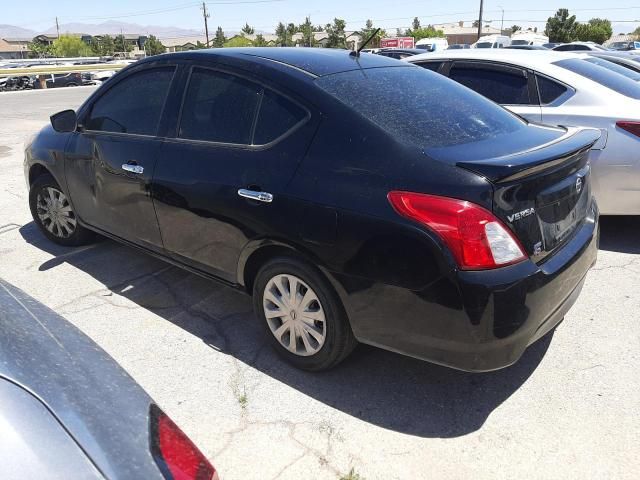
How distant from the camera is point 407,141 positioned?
2633 millimetres

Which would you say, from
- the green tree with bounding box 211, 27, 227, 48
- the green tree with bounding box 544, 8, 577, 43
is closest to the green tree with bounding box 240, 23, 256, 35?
the green tree with bounding box 211, 27, 227, 48

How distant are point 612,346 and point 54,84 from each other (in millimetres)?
32402

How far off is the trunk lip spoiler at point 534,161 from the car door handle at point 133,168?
2140 millimetres

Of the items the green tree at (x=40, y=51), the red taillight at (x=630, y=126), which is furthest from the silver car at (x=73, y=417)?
the green tree at (x=40, y=51)

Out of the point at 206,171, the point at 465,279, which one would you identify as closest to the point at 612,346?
the point at 465,279

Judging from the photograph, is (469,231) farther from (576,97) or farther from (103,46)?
(103,46)

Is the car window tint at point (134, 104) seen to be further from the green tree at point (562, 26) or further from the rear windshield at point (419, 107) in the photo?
the green tree at point (562, 26)

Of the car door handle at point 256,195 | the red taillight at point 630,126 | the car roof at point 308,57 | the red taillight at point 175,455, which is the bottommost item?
the red taillight at point 175,455

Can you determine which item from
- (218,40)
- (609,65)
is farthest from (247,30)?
(609,65)

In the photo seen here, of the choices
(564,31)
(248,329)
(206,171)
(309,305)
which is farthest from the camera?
(564,31)

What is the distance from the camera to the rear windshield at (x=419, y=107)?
9.06 ft

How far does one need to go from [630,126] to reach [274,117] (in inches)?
122

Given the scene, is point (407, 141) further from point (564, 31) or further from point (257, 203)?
point (564, 31)

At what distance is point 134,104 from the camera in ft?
12.8
